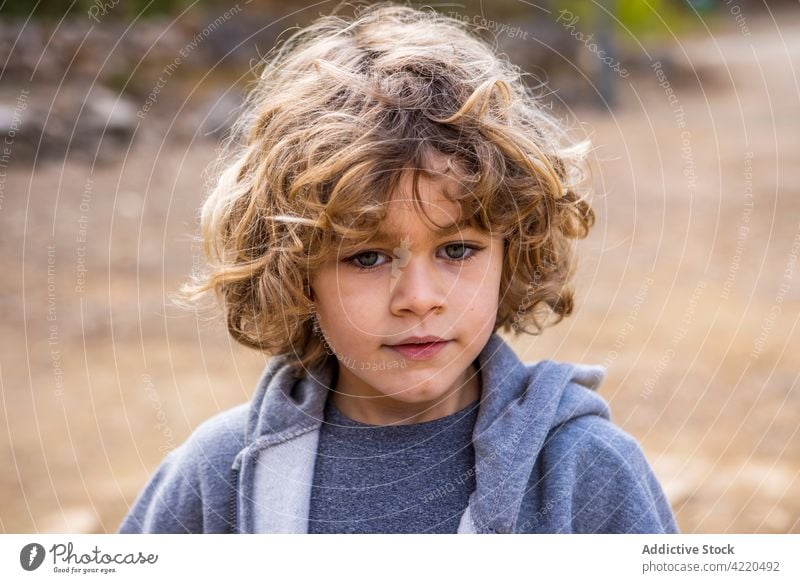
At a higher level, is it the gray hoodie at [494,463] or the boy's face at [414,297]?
the boy's face at [414,297]

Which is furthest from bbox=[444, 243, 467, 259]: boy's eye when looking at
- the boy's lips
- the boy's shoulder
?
the boy's shoulder

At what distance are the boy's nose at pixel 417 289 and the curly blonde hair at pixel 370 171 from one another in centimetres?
6

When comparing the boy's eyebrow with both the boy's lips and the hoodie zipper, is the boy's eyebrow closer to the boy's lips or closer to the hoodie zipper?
the boy's lips

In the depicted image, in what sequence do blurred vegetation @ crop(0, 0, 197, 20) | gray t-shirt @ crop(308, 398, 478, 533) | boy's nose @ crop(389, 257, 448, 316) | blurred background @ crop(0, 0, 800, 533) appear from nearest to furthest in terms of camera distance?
boy's nose @ crop(389, 257, 448, 316)
gray t-shirt @ crop(308, 398, 478, 533)
blurred background @ crop(0, 0, 800, 533)
blurred vegetation @ crop(0, 0, 197, 20)

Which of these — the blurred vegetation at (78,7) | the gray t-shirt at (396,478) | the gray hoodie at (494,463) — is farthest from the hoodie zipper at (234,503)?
the blurred vegetation at (78,7)

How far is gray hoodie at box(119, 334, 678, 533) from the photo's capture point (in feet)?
3.76

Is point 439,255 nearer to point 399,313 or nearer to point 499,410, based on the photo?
point 399,313

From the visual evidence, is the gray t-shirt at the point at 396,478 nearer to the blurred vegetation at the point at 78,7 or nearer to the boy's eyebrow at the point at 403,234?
the boy's eyebrow at the point at 403,234

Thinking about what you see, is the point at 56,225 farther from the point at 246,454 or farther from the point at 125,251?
the point at 246,454

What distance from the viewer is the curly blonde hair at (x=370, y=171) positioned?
112 centimetres

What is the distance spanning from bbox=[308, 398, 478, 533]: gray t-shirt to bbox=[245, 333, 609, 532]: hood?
0.12 ft

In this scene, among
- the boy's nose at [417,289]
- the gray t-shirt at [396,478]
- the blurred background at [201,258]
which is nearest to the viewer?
the boy's nose at [417,289]

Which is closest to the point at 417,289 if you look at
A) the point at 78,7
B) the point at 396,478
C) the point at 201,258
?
the point at 396,478

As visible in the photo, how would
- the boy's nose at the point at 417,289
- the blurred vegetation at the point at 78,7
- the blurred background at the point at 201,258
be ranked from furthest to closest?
1. the blurred vegetation at the point at 78,7
2. the blurred background at the point at 201,258
3. the boy's nose at the point at 417,289
